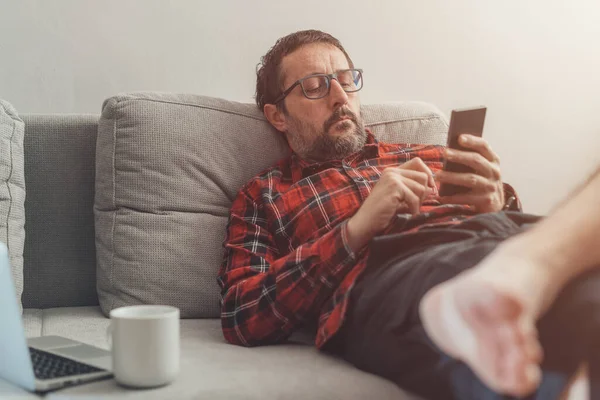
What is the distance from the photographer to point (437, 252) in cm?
81

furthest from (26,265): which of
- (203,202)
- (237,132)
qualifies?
(237,132)

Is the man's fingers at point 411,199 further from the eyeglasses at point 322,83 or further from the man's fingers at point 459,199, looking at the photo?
the eyeglasses at point 322,83

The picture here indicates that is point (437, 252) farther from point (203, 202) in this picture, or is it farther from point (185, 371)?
point (203, 202)

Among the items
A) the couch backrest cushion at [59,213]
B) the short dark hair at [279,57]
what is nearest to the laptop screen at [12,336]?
the couch backrest cushion at [59,213]

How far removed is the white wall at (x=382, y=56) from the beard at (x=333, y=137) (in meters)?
0.40

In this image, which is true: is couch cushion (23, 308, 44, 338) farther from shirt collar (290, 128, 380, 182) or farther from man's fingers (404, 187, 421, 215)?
man's fingers (404, 187, 421, 215)

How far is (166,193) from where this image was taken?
1310 millimetres

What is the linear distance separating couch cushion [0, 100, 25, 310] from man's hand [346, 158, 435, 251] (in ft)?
2.15

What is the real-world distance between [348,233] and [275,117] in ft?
1.72

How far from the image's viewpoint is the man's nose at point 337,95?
1352 millimetres

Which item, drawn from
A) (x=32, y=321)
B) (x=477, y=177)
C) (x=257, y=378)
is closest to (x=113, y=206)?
(x=32, y=321)

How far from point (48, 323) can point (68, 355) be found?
0.33m

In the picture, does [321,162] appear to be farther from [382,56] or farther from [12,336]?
[12,336]

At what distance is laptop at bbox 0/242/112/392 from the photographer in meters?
0.78
